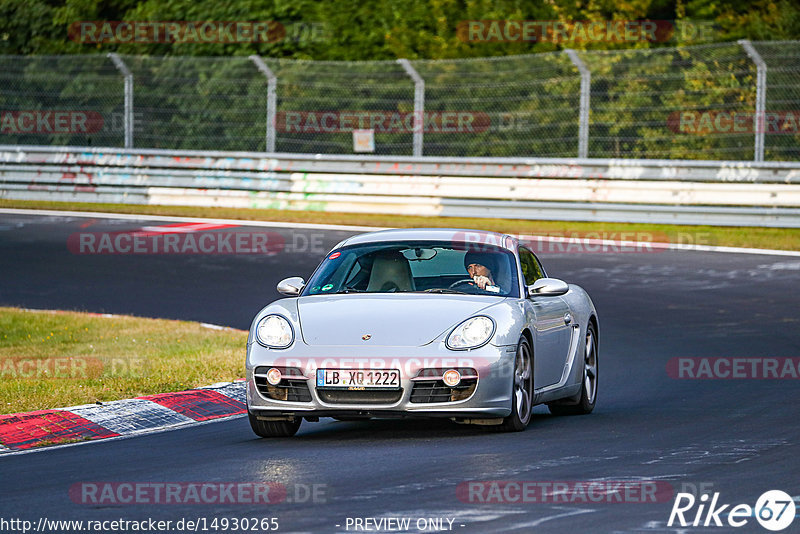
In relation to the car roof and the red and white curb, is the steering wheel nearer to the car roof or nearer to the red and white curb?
the car roof

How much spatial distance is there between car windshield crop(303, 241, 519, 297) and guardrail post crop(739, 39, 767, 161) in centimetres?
1263

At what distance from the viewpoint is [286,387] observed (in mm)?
8539

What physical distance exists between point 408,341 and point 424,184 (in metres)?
16.2

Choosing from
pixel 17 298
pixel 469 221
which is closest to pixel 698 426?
pixel 17 298

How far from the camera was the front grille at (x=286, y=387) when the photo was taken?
8484 mm

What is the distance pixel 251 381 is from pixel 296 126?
18.1 metres

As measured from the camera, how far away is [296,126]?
26.5m

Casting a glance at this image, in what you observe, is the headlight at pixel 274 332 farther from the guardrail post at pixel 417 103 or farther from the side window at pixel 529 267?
the guardrail post at pixel 417 103

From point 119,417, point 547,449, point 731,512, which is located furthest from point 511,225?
point 731,512

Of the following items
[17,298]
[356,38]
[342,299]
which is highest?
[356,38]

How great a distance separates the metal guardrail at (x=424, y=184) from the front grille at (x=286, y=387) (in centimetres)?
1397

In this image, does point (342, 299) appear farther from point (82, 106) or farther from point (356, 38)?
point (356, 38)

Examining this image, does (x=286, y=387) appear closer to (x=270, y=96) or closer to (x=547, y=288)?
(x=547, y=288)

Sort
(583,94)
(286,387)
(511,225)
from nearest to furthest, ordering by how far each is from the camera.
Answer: (286,387), (583,94), (511,225)
